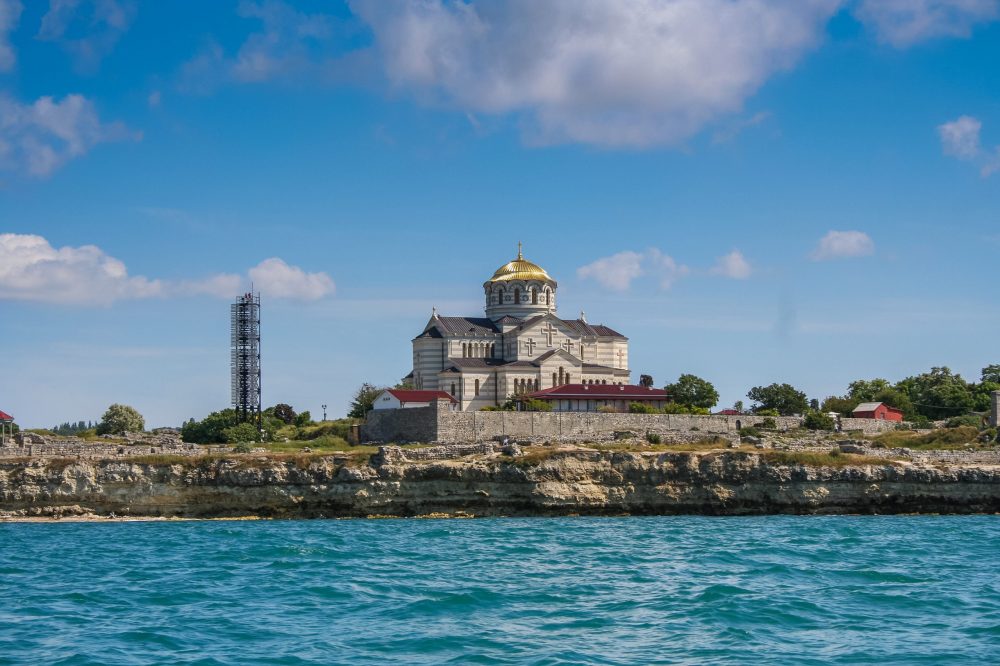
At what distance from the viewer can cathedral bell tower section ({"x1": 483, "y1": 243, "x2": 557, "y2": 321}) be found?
102 meters

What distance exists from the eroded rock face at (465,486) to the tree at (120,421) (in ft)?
128

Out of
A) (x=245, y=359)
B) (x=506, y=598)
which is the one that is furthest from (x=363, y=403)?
(x=506, y=598)

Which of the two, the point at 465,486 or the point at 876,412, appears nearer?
the point at 465,486

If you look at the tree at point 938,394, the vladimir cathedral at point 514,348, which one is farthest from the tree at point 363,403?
the tree at point 938,394

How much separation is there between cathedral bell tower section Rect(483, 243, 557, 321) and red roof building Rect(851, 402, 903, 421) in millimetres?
26405

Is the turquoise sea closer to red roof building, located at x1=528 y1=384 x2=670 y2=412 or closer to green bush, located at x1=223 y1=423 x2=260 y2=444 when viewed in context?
green bush, located at x1=223 y1=423 x2=260 y2=444

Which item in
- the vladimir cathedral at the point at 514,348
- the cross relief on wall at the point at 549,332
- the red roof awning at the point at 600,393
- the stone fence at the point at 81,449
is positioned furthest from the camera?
the cross relief on wall at the point at 549,332

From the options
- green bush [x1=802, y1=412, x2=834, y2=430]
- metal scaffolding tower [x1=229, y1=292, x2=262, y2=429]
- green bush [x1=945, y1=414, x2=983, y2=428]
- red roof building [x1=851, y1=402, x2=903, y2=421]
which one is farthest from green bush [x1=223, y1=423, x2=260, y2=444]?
green bush [x1=945, y1=414, x2=983, y2=428]

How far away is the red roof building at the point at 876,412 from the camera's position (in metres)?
96.7

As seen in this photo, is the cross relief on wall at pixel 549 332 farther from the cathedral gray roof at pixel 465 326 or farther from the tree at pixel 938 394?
the tree at pixel 938 394

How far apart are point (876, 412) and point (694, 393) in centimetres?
1454

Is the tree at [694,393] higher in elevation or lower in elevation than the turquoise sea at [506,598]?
higher

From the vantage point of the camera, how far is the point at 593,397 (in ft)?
295

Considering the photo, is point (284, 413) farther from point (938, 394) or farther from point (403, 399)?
point (938, 394)
